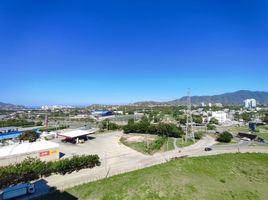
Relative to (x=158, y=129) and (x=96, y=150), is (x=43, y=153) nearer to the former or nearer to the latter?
(x=96, y=150)

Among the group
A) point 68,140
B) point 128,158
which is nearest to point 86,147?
point 68,140

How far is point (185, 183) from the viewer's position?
24.8 m

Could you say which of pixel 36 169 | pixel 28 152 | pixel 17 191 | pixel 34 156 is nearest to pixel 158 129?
pixel 34 156

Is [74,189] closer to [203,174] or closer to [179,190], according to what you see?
[179,190]

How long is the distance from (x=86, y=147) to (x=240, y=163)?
31913 mm

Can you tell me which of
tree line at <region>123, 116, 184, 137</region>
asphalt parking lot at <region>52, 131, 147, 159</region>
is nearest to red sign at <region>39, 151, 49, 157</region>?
asphalt parking lot at <region>52, 131, 147, 159</region>

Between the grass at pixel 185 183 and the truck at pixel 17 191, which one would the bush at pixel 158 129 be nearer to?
the grass at pixel 185 183

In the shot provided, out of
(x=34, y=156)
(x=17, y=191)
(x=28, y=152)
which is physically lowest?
(x=17, y=191)

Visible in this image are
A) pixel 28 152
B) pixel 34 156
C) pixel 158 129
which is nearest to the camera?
pixel 28 152

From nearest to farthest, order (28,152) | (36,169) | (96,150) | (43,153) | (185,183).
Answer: (185,183)
(36,169)
(28,152)
(43,153)
(96,150)

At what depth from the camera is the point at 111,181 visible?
25078mm

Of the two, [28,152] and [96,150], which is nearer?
[28,152]

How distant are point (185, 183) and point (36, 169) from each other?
769 inches

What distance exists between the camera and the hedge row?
959 inches
